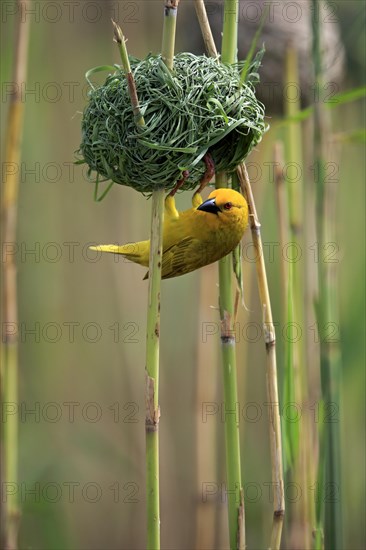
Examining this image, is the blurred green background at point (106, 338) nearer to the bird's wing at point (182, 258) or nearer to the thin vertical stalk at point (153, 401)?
the bird's wing at point (182, 258)

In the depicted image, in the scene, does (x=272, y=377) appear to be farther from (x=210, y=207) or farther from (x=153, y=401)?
(x=210, y=207)

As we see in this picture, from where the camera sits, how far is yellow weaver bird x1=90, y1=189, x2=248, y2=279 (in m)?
1.73

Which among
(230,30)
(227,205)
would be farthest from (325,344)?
(230,30)

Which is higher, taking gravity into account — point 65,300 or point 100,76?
point 100,76

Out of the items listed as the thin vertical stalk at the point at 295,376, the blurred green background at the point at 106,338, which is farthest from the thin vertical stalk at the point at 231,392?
the blurred green background at the point at 106,338

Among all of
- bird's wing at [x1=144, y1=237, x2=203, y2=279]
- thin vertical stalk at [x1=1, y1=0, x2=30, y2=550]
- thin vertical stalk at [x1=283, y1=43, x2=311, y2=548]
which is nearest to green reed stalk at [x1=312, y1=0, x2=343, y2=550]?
thin vertical stalk at [x1=283, y1=43, x2=311, y2=548]

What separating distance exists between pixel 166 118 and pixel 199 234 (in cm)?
39

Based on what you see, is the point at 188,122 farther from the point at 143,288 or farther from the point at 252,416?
the point at 252,416

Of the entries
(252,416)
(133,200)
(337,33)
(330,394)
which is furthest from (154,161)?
(252,416)

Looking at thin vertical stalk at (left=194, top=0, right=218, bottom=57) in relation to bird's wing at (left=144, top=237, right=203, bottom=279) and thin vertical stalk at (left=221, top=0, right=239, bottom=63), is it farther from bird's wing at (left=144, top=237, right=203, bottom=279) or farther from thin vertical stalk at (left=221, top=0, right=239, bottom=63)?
bird's wing at (left=144, top=237, right=203, bottom=279)

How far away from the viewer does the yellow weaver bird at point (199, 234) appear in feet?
5.66

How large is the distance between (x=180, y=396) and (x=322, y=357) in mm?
1520

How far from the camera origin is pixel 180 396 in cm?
317

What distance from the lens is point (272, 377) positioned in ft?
5.32
